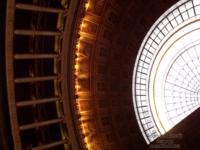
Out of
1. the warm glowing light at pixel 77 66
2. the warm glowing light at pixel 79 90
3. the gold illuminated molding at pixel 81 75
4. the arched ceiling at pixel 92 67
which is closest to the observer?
the arched ceiling at pixel 92 67

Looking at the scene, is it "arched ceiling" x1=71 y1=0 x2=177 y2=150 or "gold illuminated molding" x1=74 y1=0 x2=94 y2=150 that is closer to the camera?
"gold illuminated molding" x1=74 y1=0 x2=94 y2=150

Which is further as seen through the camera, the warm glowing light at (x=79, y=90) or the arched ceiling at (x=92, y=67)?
the warm glowing light at (x=79, y=90)

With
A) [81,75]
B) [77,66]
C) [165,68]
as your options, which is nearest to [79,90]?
[81,75]

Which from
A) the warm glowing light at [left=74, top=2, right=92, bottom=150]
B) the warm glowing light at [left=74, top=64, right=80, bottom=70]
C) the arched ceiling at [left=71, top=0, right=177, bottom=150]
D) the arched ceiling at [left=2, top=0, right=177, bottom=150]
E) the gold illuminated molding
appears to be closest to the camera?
the arched ceiling at [left=2, top=0, right=177, bottom=150]

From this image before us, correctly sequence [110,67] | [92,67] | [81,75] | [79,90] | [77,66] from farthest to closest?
[110,67]
[92,67]
[79,90]
[81,75]
[77,66]

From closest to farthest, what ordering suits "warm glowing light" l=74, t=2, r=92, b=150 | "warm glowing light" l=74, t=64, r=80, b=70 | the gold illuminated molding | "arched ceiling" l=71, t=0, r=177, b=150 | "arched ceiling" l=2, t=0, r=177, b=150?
"arched ceiling" l=2, t=0, r=177, b=150 < the gold illuminated molding < "warm glowing light" l=74, t=2, r=92, b=150 < "warm glowing light" l=74, t=64, r=80, b=70 < "arched ceiling" l=71, t=0, r=177, b=150

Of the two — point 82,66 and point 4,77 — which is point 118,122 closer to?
point 82,66

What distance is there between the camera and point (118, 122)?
24.4 metres

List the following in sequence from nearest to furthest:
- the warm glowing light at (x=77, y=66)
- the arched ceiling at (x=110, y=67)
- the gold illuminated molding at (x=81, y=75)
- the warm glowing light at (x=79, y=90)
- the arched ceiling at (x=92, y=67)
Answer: the arched ceiling at (x=92, y=67)
the gold illuminated molding at (x=81, y=75)
the warm glowing light at (x=79, y=90)
the warm glowing light at (x=77, y=66)
the arched ceiling at (x=110, y=67)

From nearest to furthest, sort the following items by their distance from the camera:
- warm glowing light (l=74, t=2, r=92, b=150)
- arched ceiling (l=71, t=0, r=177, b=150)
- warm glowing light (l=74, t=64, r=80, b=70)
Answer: warm glowing light (l=74, t=2, r=92, b=150) → warm glowing light (l=74, t=64, r=80, b=70) → arched ceiling (l=71, t=0, r=177, b=150)

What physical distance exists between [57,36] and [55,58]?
1.26 m

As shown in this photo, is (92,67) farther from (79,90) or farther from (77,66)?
(79,90)

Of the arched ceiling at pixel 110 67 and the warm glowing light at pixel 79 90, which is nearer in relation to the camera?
the warm glowing light at pixel 79 90

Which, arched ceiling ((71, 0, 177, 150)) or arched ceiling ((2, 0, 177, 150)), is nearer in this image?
arched ceiling ((2, 0, 177, 150))
